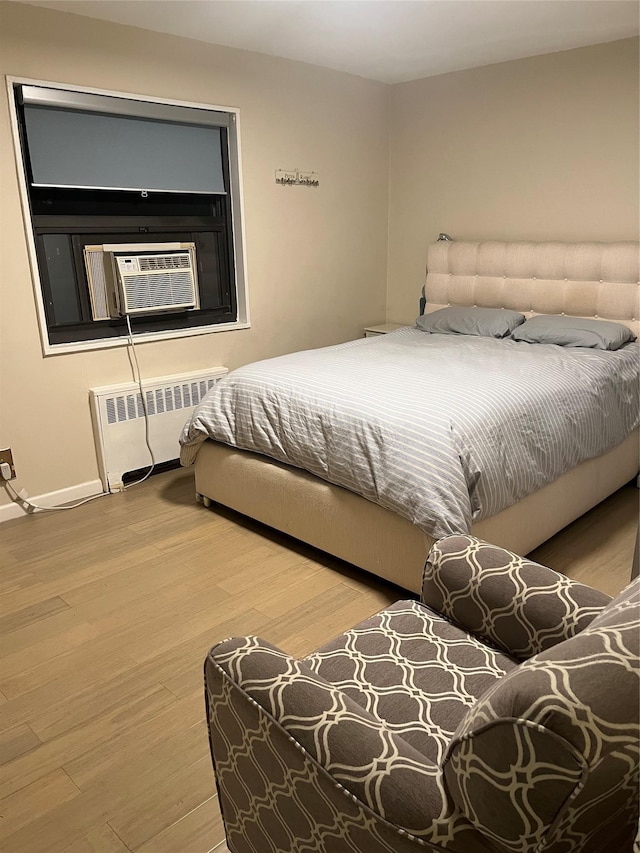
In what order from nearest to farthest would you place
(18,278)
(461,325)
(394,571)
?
(394,571), (18,278), (461,325)

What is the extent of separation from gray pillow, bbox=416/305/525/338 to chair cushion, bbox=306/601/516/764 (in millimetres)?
2463

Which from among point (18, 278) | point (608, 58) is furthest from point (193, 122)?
point (608, 58)

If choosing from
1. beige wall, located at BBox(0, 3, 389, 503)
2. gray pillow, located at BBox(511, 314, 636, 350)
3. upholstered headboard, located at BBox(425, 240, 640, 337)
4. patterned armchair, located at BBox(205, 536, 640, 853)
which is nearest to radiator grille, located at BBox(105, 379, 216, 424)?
beige wall, located at BBox(0, 3, 389, 503)

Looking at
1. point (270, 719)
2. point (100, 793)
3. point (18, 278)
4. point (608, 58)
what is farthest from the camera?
point (608, 58)

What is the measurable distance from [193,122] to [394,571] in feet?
8.82

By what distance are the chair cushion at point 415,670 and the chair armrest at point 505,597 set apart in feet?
0.15

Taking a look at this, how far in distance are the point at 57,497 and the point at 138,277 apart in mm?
1248

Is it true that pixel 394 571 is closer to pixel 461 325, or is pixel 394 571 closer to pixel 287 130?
pixel 461 325

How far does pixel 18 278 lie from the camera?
298cm

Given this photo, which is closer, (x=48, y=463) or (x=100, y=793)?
(x=100, y=793)

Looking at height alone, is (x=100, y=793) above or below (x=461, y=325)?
below

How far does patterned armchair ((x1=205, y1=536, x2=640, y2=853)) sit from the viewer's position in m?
0.73

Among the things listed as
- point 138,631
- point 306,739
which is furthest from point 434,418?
point 306,739

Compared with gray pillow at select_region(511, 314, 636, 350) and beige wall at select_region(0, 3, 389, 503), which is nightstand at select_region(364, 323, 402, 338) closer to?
beige wall at select_region(0, 3, 389, 503)
